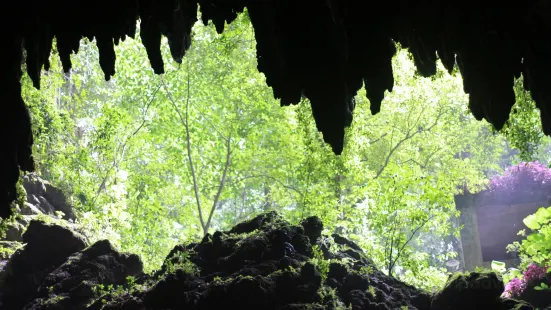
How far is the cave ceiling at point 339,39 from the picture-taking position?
383cm

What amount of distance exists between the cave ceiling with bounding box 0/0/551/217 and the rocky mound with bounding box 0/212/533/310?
167cm

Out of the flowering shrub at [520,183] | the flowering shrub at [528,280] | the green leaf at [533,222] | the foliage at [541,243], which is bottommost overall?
the flowering shrub at [528,280]

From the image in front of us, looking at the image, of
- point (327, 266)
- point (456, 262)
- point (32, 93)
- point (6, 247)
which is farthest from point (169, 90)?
point (456, 262)


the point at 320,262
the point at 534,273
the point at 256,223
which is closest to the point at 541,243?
the point at 534,273

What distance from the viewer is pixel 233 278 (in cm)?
496

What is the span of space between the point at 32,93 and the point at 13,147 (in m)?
4.29

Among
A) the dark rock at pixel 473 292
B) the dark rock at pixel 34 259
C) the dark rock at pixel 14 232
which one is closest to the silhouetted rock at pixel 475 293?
the dark rock at pixel 473 292

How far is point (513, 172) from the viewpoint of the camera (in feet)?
36.7

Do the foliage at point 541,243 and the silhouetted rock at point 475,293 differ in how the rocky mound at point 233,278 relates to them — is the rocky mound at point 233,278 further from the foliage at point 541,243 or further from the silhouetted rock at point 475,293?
the foliage at point 541,243

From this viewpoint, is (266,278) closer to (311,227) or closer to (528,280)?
(311,227)

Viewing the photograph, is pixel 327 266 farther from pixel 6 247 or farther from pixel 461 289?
pixel 6 247

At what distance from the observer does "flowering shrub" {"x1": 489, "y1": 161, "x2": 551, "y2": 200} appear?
11.0 meters

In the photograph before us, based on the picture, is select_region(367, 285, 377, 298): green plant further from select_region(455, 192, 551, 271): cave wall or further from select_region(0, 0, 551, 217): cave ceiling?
select_region(455, 192, 551, 271): cave wall

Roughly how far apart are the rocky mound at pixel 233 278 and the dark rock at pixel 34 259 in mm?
13
